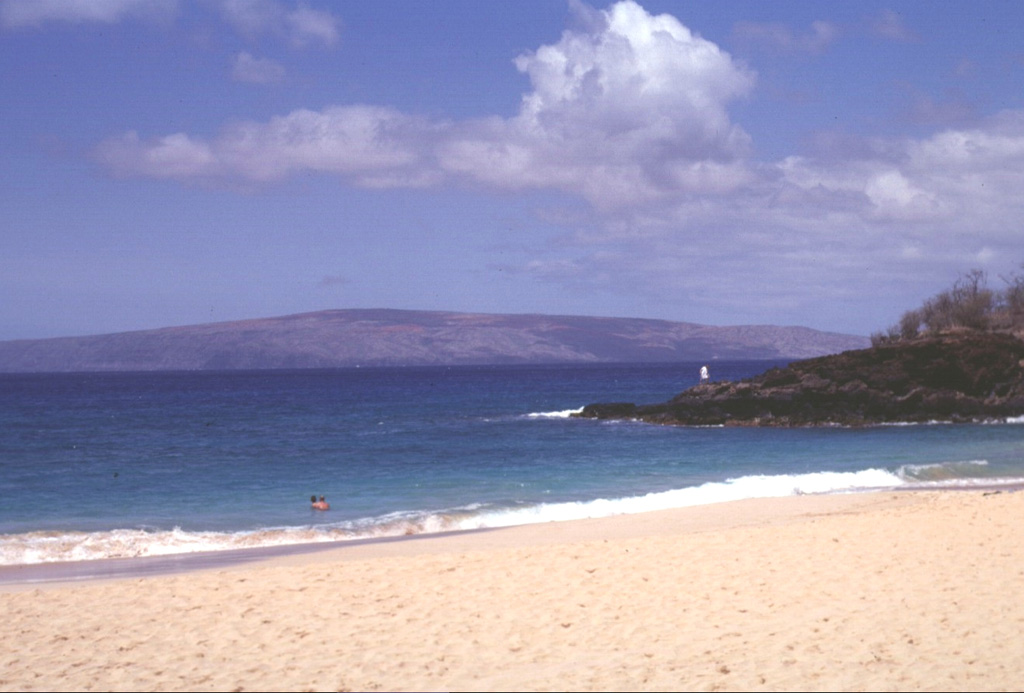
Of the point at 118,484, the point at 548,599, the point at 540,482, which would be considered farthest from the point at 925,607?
the point at 118,484

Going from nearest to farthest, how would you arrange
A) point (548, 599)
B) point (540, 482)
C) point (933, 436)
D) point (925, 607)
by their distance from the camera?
point (925, 607), point (548, 599), point (540, 482), point (933, 436)

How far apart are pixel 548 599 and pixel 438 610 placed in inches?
49.2

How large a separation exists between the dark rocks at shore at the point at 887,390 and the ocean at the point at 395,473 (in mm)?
2268

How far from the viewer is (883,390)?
43719mm

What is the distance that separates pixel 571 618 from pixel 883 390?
123 feet

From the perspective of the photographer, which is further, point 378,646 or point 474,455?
point 474,455

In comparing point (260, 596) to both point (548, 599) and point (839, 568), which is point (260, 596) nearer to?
point (548, 599)

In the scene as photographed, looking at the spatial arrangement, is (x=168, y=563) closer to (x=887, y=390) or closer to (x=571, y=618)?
(x=571, y=618)

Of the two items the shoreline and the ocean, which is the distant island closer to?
the ocean

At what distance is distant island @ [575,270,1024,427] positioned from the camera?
140 ft

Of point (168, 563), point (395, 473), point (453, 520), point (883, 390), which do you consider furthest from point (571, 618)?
point (883, 390)

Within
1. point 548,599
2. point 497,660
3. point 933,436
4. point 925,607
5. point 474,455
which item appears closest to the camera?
point 497,660

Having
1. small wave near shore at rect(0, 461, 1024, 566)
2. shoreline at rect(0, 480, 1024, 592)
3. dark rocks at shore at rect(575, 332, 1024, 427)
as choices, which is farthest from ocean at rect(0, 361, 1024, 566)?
dark rocks at shore at rect(575, 332, 1024, 427)

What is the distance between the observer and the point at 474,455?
31.9 metres
